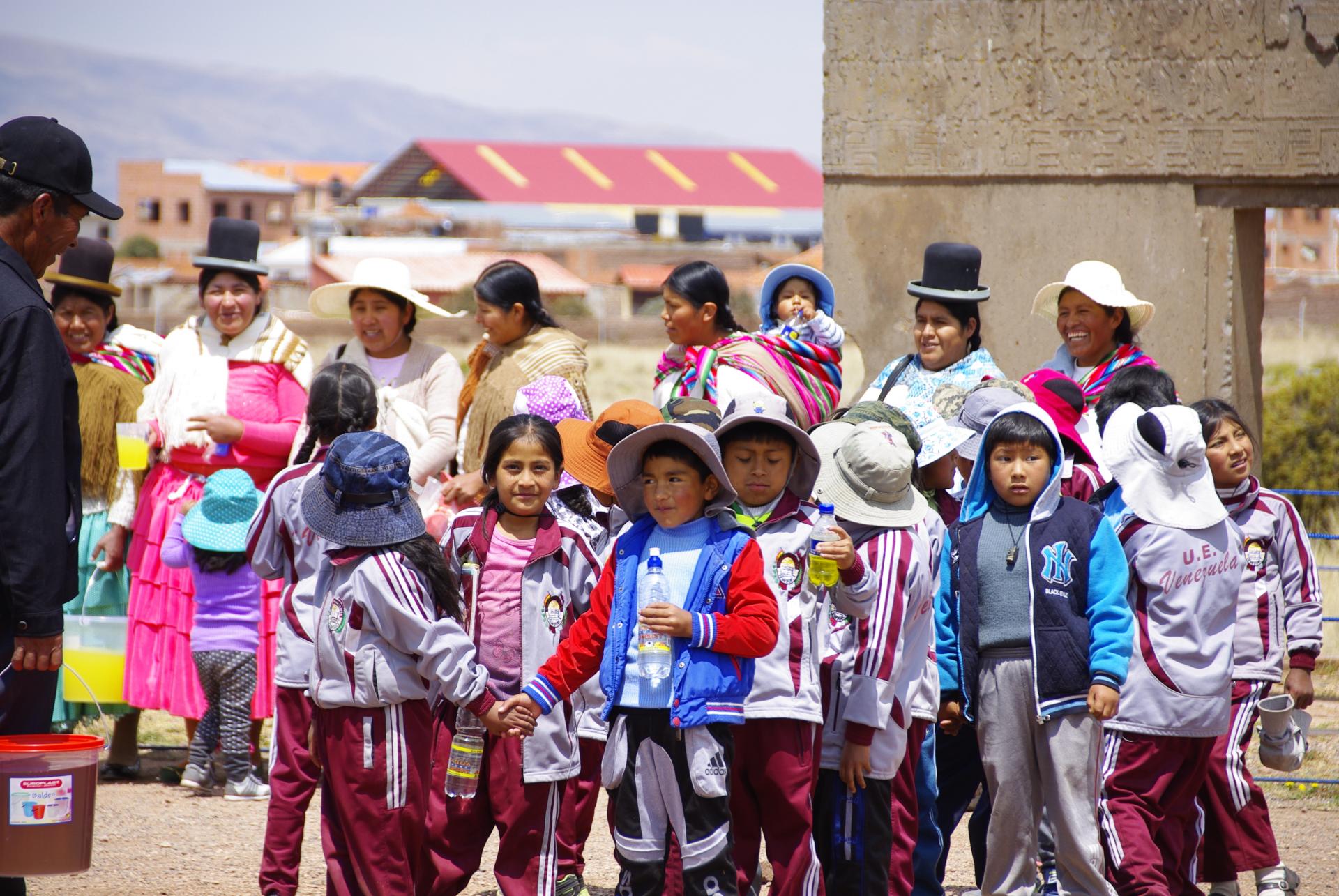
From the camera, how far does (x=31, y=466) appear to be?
11.7 feet

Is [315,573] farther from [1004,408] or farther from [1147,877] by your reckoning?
[1147,877]

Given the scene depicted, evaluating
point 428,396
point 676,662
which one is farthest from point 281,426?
point 676,662

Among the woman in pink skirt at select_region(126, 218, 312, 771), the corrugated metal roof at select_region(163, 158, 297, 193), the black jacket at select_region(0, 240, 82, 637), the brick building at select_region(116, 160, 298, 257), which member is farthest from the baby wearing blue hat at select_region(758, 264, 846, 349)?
the corrugated metal roof at select_region(163, 158, 297, 193)

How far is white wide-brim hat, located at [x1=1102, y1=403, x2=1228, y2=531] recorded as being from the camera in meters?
4.56

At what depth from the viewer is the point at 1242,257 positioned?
7.69m

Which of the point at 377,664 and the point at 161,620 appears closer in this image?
the point at 377,664

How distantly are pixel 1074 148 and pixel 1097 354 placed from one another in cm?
208

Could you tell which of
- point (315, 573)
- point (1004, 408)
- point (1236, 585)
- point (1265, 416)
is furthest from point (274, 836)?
point (1265, 416)

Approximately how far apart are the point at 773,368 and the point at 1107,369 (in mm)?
1296

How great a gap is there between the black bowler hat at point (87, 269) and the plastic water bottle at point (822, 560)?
3829 millimetres

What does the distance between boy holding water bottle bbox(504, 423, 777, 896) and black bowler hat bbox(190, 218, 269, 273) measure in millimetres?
3099

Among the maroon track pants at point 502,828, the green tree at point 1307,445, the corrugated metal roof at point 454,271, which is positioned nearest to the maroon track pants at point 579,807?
the maroon track pants at point 502,828

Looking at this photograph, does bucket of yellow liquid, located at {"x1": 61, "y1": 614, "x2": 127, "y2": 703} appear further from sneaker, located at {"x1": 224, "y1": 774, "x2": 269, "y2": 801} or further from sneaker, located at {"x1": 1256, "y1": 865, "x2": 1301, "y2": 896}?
sneaker, located at {"x1": 1256, "y1": 865, "x2": 1301, "y2": 896}

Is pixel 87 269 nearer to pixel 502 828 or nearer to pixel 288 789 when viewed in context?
pixel 288 789
